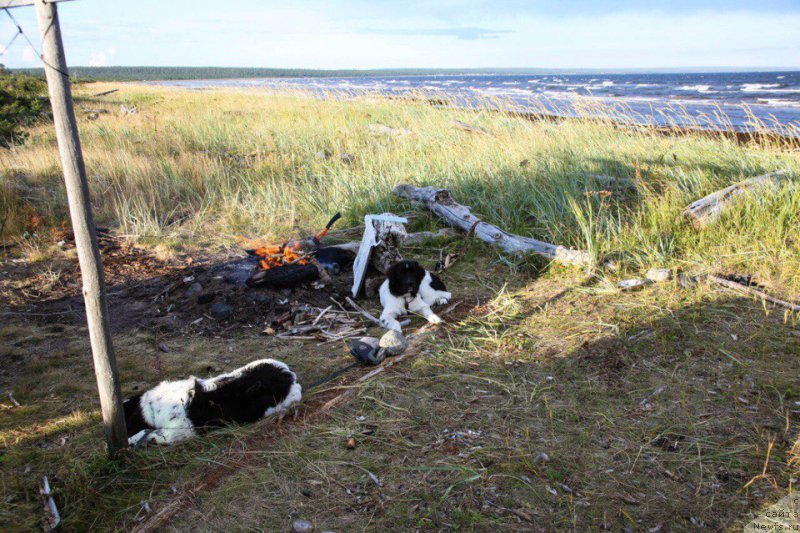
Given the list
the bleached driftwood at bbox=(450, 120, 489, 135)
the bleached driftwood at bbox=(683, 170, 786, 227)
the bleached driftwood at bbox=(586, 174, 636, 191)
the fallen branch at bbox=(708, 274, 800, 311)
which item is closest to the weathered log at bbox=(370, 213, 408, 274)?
the fallen branch at bbox=(708, 274, 800, 311)

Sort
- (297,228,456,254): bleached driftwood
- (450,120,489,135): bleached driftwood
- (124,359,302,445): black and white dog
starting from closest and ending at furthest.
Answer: (124,359,302,445): black and white dog → (297,228,456,254): bleached driftwood → (450,120,489,135): bleached driftwood

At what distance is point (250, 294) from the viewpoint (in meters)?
5.45

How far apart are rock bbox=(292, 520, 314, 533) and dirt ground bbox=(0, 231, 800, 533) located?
Result: 0.15ft

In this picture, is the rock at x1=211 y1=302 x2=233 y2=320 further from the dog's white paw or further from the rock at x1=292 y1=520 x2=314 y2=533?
the rock at x1=292 y1=520 x2=314 y2=533

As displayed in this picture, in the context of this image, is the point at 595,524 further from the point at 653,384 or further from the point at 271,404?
the point at 271,404

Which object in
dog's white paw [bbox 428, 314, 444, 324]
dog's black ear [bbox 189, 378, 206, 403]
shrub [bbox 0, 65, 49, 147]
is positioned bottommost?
dog's white paw [bbox 428, 314, 444, 324]

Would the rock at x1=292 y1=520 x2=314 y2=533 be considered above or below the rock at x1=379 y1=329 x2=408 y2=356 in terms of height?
below

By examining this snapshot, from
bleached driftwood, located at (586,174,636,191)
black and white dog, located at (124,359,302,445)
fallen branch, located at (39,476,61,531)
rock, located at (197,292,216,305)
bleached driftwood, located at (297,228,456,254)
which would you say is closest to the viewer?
fallen branch, located at (39,476,61,531)

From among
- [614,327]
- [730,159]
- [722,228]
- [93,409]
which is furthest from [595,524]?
[730,159]

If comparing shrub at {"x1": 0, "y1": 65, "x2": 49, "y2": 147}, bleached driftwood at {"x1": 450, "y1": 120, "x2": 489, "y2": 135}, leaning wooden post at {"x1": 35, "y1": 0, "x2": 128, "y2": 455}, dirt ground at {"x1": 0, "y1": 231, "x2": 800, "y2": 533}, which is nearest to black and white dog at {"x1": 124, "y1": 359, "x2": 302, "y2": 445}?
dirt ground at {"x1": 0, "y1": 231, "x2": 800, "y2": 533}

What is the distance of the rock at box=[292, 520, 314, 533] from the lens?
2.43 meters

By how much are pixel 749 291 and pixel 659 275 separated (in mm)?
815

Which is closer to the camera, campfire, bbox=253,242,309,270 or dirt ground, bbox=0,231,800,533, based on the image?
dirt ground, bbox=0,231,800,533

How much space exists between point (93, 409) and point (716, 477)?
4206mm
